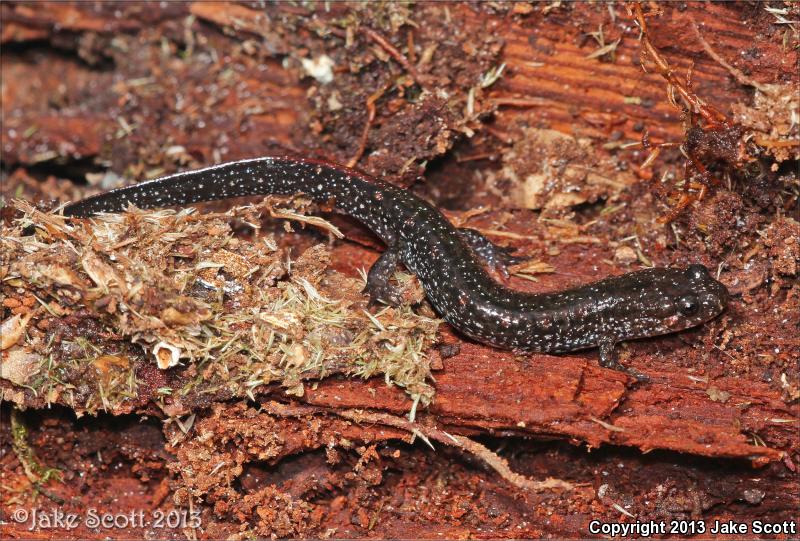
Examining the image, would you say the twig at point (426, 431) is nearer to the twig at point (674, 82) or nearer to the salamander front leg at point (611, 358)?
the salamander front leg at point (611, 358)

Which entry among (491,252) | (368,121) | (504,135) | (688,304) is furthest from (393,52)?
(688,304)

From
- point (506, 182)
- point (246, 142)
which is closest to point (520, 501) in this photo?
point (506, 182)

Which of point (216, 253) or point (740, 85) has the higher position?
point (740, 85)

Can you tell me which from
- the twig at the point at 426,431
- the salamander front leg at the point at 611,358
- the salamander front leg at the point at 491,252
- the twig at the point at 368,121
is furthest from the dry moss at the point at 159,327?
the twig at the point at 368,121

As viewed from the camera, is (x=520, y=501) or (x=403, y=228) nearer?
(x=520, y=501)

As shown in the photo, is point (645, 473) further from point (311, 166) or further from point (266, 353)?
point (311, 166)

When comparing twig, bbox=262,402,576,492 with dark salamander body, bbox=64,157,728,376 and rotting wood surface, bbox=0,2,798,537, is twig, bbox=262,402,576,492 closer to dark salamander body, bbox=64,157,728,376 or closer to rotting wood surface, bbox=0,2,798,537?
rotting wood surface, bbox=0,2,798,537

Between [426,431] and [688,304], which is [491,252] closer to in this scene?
[688,304]
